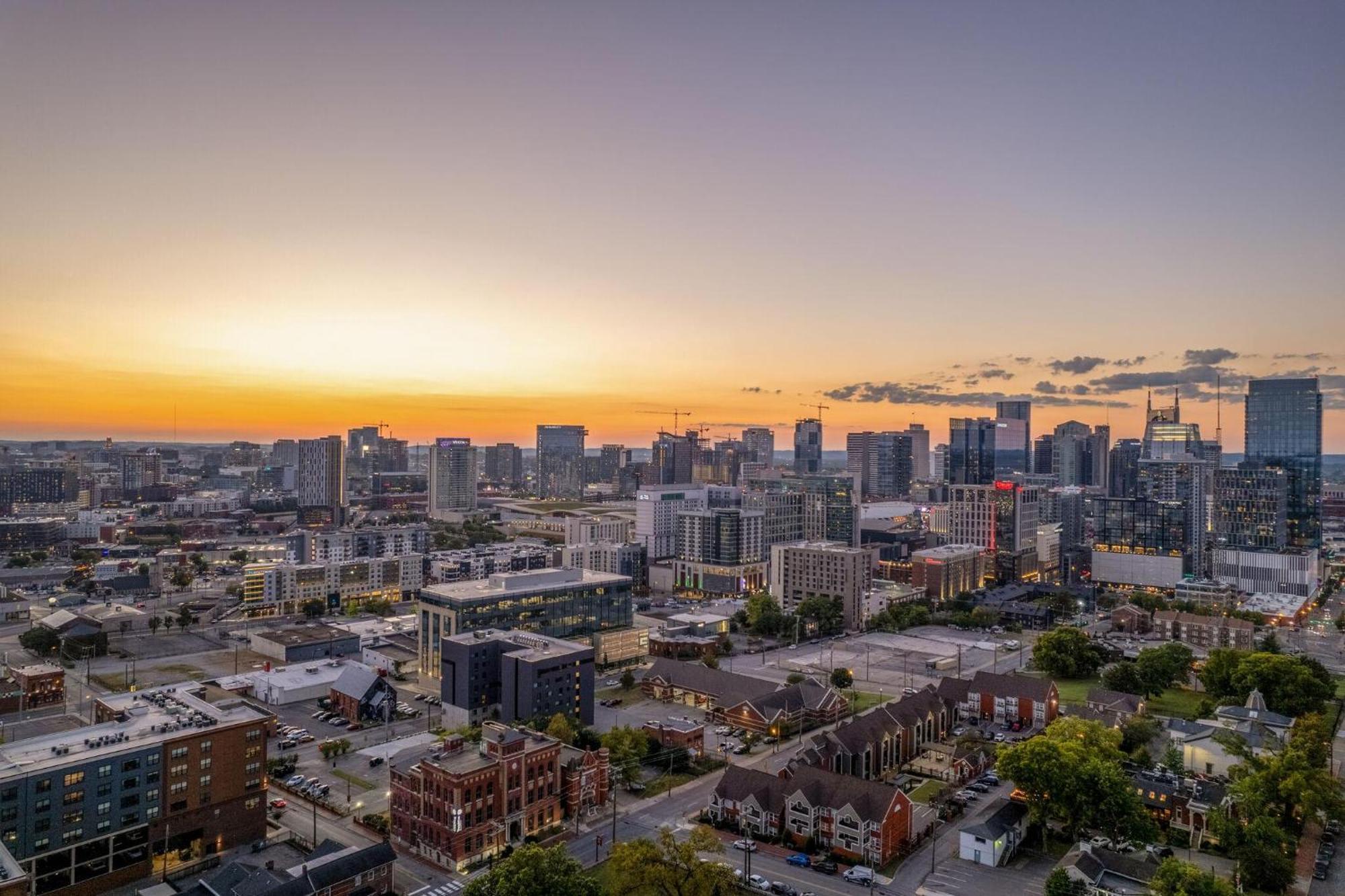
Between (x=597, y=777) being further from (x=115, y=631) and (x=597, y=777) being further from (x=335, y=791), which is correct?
(x=115, y=631)

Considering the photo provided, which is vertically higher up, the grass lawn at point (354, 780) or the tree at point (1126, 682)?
the tree at point (1126, 682)

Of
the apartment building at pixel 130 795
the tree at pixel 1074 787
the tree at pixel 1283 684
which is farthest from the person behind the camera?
the tree at pixel 1283 684

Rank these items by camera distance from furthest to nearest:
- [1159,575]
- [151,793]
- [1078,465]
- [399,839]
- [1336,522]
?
1. [1078,465]
2. [1336,522]
3. [1159,575]
4. [399,839]
5. [151,793]

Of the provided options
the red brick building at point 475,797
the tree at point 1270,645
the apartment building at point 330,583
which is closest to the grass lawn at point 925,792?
the red brick building at point 475,797

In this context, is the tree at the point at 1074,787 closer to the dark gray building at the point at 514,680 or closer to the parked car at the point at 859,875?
the parked car at the point at 859,875

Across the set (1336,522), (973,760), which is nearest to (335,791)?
(973,760)

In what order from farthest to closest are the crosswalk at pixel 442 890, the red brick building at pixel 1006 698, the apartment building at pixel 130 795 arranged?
the red brick building at pixel 1006 698 → the crosswalk at pixel 442 890 → the apartment building at pixel 130 795

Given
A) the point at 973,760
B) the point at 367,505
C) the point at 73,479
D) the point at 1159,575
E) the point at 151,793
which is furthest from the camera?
the point at 367,505
